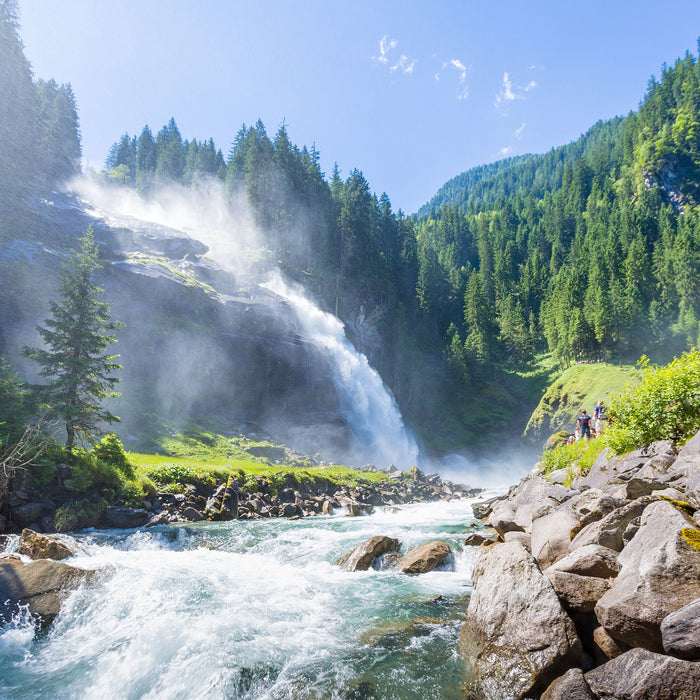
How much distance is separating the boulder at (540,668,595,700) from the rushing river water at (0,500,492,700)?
1355 mm

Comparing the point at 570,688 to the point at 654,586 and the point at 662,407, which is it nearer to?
the point at 654,586

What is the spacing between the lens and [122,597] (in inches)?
346

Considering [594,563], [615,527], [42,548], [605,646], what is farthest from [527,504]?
[42,548]

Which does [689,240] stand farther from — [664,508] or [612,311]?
[664,508]

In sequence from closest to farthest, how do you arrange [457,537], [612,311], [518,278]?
[457,537]
[612,311]
[518,278]

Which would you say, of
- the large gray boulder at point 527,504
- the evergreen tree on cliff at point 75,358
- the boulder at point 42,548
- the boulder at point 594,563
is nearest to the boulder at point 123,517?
the evergreen tree on cliff at point 75,358

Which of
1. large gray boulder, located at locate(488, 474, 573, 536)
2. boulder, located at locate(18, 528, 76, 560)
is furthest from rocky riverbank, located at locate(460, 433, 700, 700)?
boulder, located at locate(18, 528, 76, 560)

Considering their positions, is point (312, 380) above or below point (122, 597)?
above

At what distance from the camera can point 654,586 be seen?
15.6ft

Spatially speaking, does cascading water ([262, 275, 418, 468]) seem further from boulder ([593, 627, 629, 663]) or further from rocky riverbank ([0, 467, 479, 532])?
boulder ([593, 627, 629, 663])

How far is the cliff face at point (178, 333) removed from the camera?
3700 cm

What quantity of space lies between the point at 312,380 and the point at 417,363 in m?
31.8

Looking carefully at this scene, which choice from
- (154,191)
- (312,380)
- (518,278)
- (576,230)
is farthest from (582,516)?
(576,230)

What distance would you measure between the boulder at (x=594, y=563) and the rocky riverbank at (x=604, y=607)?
0.01m
